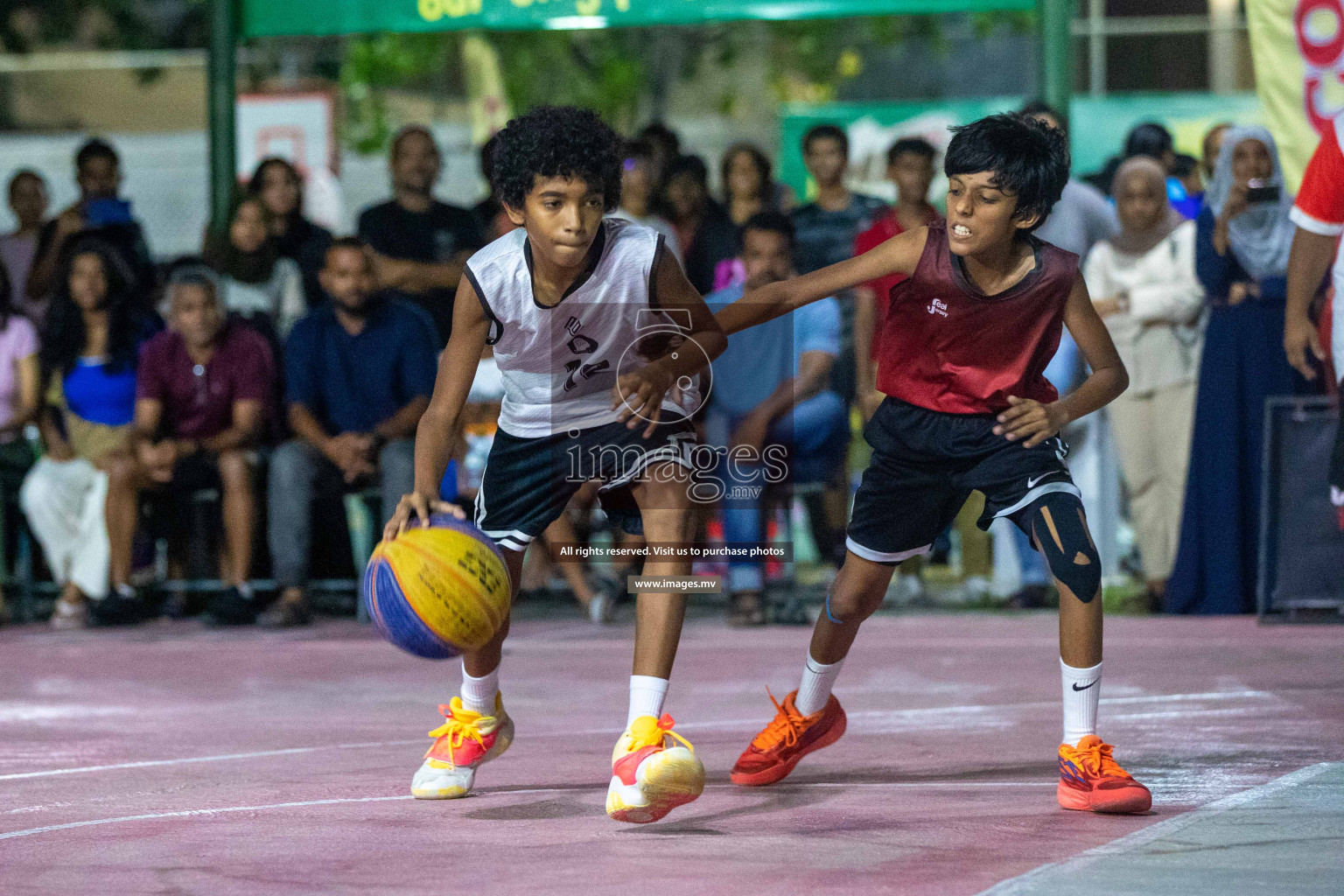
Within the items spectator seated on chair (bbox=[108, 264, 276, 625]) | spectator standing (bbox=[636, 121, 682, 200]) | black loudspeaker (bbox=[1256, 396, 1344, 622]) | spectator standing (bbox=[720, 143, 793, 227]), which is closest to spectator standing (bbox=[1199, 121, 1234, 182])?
black loudspeaker (bbox=[1256, 396, 1344, 622])

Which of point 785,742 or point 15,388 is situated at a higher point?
point 15,388

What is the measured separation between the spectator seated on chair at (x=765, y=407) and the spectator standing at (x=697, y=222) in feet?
1.53

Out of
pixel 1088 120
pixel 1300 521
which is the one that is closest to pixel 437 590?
pixel 1300 521

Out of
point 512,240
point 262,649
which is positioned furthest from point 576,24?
point 512,240

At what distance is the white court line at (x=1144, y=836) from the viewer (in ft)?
13.3

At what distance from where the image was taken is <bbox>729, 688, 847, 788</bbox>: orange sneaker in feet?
18.0

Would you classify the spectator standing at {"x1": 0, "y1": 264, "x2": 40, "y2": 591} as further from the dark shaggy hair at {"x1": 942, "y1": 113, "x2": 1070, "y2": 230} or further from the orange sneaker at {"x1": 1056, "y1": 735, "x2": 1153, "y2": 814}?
the orange sneaker at {"x1": 1056, "y1": 735, "x2": 1153, "y2": 814}

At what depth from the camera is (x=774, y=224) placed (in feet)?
30.3

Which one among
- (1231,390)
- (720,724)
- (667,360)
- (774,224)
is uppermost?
(774,224)

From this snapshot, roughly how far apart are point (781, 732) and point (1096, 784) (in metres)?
1.02

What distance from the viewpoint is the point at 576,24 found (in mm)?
10242

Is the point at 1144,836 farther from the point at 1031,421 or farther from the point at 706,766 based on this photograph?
the point at 706,766

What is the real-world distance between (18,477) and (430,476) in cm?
594

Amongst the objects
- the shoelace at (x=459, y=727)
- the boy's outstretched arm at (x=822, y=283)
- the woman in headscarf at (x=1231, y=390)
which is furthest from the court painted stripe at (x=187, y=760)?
the woman in headscarf at (x=1231, y=390)
